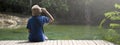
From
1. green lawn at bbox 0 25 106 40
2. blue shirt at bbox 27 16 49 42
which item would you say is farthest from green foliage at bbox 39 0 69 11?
blue shirt at bbox 27 16 49 42

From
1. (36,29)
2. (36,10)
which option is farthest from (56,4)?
(36,10)

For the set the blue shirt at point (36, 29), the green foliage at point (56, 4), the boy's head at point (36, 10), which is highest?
the boy's head at point (36, 10)

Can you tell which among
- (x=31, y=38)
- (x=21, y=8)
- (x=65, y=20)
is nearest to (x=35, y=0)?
(x=21, y=8)

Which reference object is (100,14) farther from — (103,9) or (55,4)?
(55,4)

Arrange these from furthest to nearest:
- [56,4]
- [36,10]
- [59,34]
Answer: [56,4], [59,34], [36,10]

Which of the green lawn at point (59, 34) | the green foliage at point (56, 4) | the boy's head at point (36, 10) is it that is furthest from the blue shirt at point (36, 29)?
the green foliage at point (56, 4)

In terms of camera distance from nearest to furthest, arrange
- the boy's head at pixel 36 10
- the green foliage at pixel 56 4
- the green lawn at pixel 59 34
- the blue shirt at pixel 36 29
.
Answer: the boy's head at pixel 36 10, the blue shirt at pixel 36 29, the green lawn at pixel 59 34, the green foliage at pixel 56 4

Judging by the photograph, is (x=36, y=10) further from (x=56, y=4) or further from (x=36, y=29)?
(x=56, y=4)

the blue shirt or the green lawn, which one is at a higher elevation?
the blue shirt

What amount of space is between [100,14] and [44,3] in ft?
18.2

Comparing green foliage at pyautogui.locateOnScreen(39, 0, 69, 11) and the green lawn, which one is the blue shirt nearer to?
the green lawn

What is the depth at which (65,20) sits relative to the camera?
3203cm

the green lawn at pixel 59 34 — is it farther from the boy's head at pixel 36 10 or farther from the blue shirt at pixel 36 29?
the boy's head at pixel 36 10

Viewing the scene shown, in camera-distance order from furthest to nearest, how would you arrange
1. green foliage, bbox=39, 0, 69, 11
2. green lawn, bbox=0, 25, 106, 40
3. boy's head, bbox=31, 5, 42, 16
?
green foliage, bbox=39, 0, 69, 11 → green lawn, bbox=0, 25, 106, 40 → boy's head, bbox=31, 5, 42, 16
